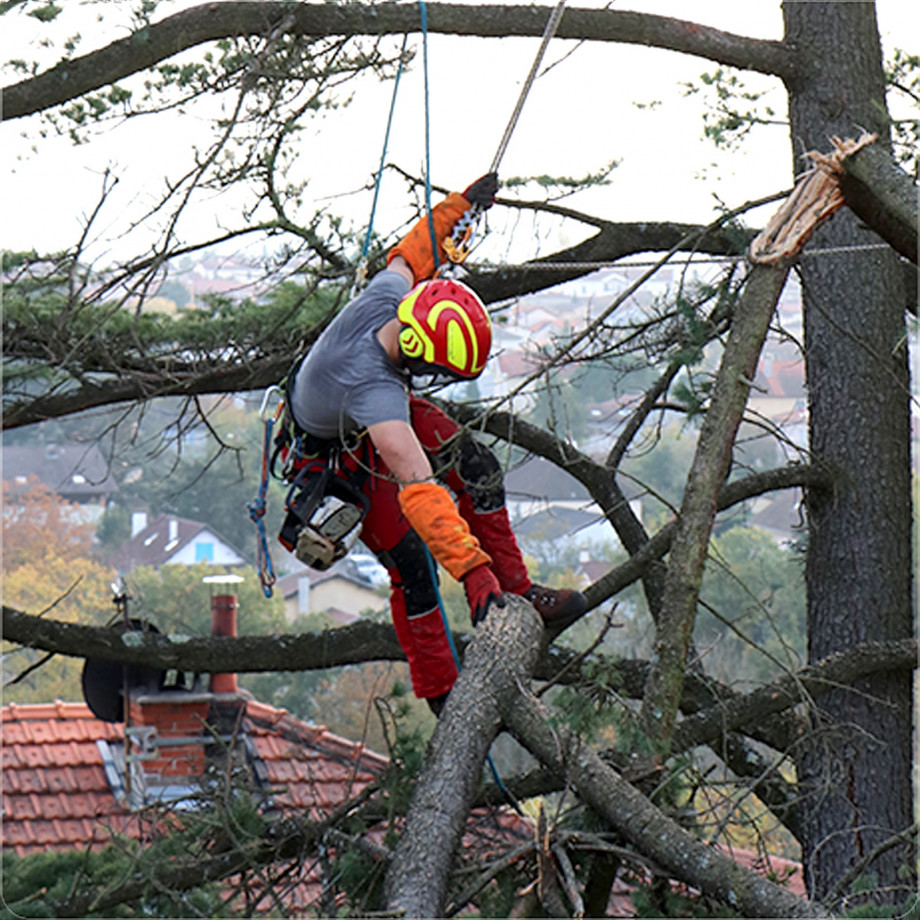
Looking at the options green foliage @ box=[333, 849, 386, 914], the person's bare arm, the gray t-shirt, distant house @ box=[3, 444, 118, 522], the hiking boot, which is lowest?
green foliage @ box=[333, 849, 386, 914]

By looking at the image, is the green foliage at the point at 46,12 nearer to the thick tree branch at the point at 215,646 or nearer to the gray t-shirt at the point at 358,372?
the gray t-shirt at the point at 358,372

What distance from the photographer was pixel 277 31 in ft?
14.6

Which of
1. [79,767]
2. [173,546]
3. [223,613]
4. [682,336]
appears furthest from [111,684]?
[173,546]

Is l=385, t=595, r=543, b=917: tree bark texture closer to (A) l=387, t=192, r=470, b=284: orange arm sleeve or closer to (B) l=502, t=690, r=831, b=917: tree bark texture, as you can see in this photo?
(B) l=502, t=690, r=831, b=917: tree bark texture

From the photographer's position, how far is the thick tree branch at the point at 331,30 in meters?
4.33

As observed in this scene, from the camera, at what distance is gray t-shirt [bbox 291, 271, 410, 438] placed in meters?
3.76

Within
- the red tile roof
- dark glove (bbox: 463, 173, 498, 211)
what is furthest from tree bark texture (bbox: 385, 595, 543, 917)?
the red tile roof

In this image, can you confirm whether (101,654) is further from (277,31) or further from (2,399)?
(277,31)

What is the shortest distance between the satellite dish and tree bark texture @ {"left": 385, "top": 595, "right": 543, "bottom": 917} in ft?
18.6

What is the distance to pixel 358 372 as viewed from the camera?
12.5ft

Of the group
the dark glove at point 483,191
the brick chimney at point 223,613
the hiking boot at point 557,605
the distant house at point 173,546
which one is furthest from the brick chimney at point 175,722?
the distant house at point 173,546

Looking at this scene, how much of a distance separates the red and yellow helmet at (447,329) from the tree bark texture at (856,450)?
2315mm

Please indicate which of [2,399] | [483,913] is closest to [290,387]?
[483,913]

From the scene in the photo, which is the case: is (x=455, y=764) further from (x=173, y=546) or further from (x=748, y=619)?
(x=173, y=546)
